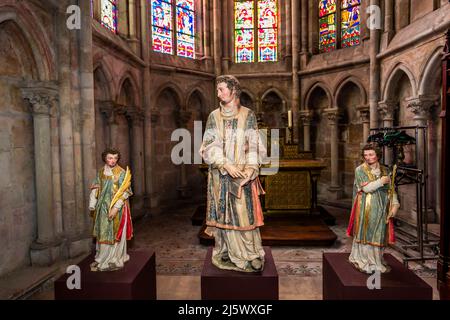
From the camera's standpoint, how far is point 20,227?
5148mm

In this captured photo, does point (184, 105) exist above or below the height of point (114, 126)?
above

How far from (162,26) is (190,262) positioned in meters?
7.47

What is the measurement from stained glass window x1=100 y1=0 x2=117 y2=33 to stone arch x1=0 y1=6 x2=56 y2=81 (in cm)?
328

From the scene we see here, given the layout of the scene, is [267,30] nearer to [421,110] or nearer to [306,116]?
[306,116]

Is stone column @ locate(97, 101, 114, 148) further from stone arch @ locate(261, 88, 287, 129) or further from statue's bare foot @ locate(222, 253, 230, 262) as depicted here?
stone arch @ locate(261, 88, 287, 129)

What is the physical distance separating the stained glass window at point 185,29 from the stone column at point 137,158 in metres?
3.07

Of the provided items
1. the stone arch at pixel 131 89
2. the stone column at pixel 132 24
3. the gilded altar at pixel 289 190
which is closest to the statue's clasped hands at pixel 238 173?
the gilded altar at pixel 289 190

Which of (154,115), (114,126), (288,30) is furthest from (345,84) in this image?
(114,126)

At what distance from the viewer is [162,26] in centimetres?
1042

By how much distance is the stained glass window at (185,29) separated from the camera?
36.0ft

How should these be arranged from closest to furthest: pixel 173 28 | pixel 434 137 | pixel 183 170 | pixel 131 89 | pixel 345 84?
pixel 434 137 → pixel 131 89 → pixel 345 84 → pixel 173 28 → pixel 183 170

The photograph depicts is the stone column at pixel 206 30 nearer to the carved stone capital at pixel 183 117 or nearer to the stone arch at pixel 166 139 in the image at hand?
the stone arch at pixel 166 139

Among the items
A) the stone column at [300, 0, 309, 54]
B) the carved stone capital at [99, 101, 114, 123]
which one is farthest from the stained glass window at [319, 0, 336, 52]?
the carved stone capital at [99, 101, 114, 123]

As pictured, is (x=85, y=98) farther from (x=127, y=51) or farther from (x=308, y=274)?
(x=308, y=274)
